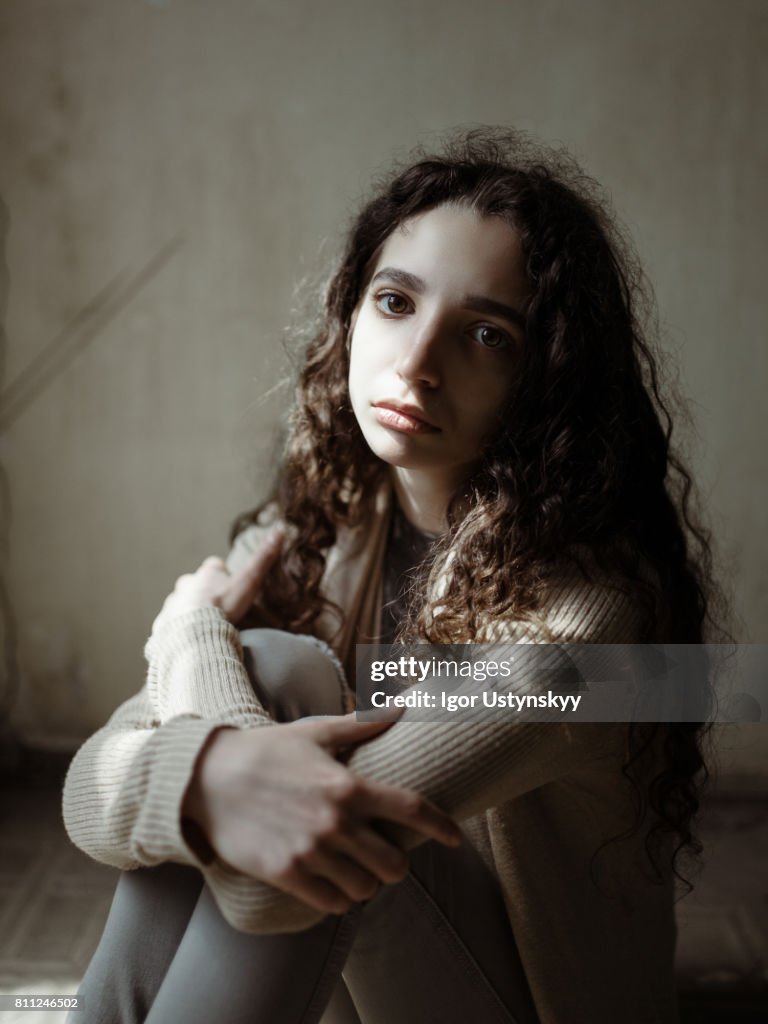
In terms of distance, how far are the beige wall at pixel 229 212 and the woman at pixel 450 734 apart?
17.9 inches

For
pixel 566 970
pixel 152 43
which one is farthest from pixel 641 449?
pixel 152 43

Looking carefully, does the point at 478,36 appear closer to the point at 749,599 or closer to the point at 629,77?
the point at 629,77

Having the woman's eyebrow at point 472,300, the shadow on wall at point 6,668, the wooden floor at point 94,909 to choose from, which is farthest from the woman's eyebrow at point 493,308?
the shadow on wall at point 6,668

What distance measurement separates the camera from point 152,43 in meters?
1.30

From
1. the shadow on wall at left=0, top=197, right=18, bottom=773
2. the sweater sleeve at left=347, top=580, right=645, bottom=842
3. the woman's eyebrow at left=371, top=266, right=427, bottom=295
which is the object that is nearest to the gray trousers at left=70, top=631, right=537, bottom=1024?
the sweater sleeve at left=347, top=580, right=645, bottom=842

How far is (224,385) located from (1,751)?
27.4 inches

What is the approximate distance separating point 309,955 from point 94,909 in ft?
2.31

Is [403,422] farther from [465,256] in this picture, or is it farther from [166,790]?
[166,790]

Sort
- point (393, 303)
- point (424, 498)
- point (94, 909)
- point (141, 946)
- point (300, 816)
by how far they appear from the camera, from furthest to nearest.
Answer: point (94, 909) → point (424, 498) → point (393, 303) → point (141, 946) → point (300, 816)

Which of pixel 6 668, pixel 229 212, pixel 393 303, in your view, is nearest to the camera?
pixel 393 303

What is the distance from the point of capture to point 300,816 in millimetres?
548

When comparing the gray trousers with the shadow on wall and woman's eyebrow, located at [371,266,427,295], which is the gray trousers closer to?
woman's eyebrow, located at [371,266,427,295]

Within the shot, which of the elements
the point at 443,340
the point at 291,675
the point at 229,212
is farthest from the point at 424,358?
the point at 229,212

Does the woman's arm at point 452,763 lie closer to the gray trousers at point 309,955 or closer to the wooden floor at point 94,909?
the gray trousers at point 309,955
